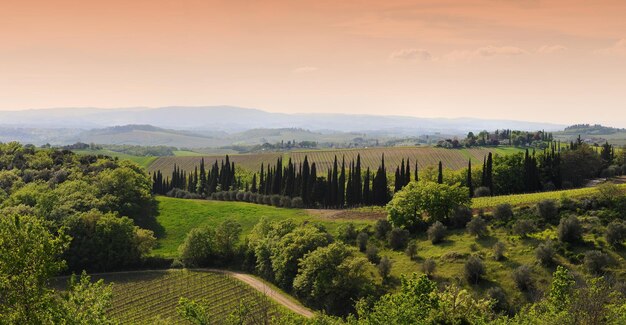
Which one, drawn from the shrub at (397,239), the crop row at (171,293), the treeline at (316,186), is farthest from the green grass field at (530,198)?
the crop row at (171,293)

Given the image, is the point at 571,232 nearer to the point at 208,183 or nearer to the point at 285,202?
the point at 285,202

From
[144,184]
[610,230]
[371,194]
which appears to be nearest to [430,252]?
[610,230]

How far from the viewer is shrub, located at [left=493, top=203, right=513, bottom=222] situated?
259ft

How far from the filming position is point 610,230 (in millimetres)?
63938

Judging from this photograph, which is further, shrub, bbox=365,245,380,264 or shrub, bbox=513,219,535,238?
shrub, bbox=365,245,380,264

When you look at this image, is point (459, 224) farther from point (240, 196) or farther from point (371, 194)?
point (240, 196)

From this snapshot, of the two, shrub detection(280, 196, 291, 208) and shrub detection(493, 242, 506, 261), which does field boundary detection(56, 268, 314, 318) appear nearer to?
shrub detection(493, 242, 506, 261)

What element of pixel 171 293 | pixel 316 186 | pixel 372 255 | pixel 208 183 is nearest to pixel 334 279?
pixel 372 255

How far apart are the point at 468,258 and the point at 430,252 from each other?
826cm

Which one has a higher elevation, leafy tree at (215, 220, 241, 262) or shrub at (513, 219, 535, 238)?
shrub at (513, 219, 535, 238)

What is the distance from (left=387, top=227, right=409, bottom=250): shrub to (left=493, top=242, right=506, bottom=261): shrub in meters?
16.5

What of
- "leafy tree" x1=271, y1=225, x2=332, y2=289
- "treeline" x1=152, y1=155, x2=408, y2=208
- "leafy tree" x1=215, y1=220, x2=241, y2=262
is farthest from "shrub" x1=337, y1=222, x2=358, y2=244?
"treeline" x1=152, y1=155, x2=408, y2=208

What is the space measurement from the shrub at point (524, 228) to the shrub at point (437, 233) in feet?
37.8

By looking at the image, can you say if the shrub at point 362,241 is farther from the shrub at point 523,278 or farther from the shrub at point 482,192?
the shrub at point 482,192
